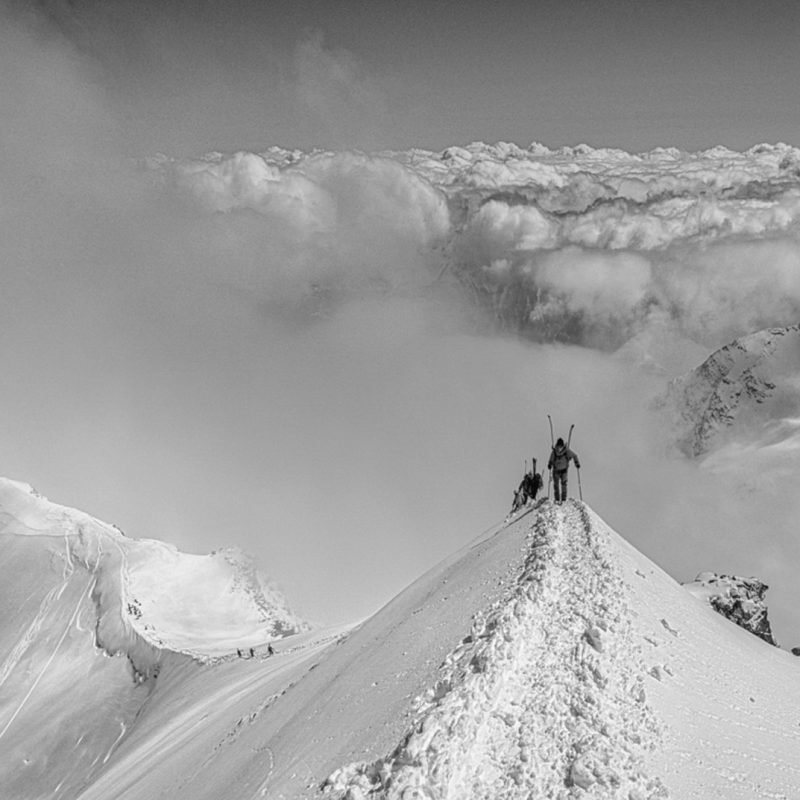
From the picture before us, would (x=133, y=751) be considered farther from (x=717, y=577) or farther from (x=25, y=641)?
(x=717, y=577)

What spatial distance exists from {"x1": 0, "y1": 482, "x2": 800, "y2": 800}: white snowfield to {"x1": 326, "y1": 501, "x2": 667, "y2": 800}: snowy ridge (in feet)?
0.13

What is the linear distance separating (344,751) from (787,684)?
→ 16210mm

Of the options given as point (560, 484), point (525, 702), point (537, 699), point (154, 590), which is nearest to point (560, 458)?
point (560, 484)

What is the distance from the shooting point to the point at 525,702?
48.9ft

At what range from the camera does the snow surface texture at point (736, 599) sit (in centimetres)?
10169

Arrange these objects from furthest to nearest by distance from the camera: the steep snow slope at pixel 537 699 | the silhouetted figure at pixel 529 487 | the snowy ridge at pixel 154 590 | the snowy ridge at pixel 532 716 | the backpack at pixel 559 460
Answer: the snowy ridge at pixel 154 590
the silhouetted figure at pixel 529 487
the backpack at pixel 559 460
the steep snow slope at pixel 537 699
the snowy ridge at pixel 532 716

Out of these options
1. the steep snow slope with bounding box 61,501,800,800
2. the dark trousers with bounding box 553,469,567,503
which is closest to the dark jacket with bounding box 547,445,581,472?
the dark trousers with bounding box 553,469,567,503

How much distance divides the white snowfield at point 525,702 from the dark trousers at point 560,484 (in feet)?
2.35

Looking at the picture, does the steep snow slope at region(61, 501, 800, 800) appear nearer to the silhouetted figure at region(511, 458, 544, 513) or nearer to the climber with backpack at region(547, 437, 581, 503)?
the climber with backpack at region(547, 437, 581, 503)

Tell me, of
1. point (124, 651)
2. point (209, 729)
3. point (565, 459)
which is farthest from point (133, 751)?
point (565, 459)

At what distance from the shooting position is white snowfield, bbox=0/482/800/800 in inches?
534

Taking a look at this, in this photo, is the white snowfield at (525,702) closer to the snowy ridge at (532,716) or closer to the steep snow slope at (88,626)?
the snowy ridge at (532,716)

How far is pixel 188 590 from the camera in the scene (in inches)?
3868

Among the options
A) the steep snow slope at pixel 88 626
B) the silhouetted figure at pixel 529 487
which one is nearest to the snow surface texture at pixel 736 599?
the steep snow slope at pixel 88 626
